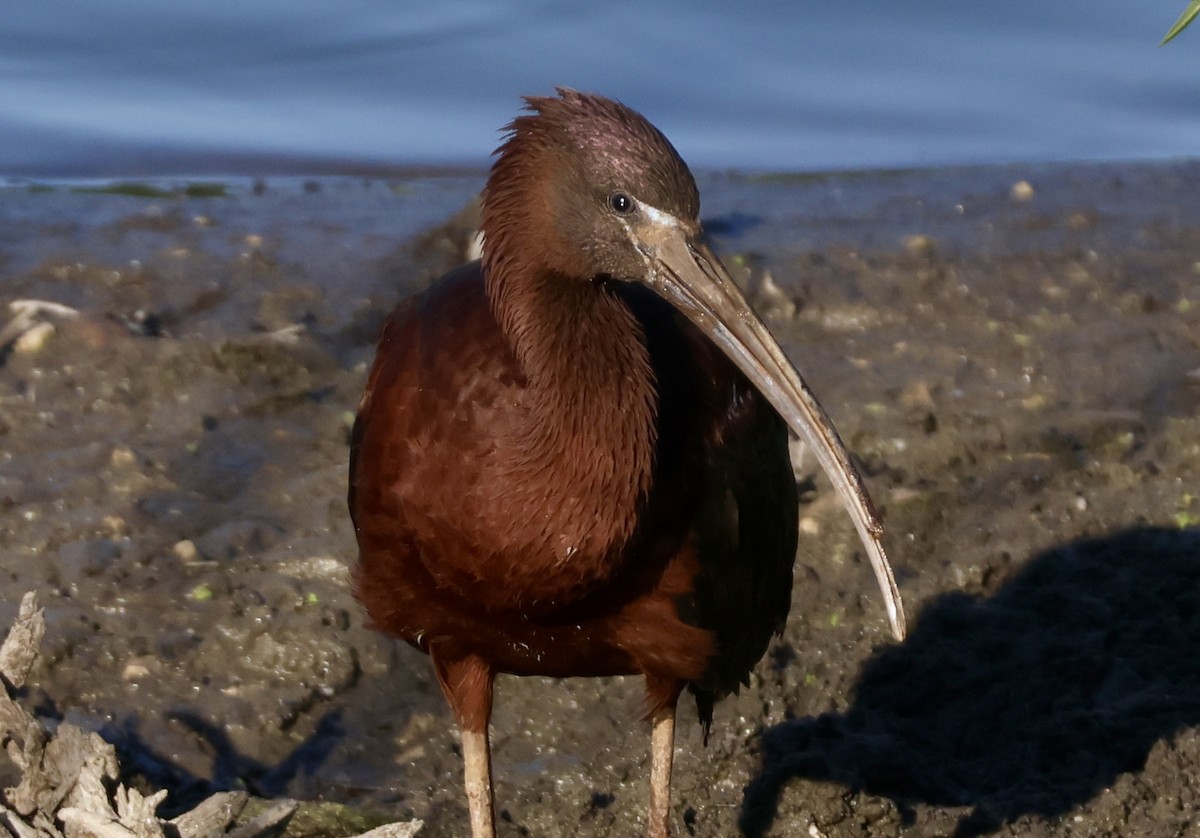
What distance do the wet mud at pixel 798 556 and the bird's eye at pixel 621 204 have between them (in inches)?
77.2

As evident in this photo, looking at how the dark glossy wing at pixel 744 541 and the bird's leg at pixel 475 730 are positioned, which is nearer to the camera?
the dark glossy wing at pixel 744 541

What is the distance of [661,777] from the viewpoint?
473 cm

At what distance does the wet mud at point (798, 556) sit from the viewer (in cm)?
502

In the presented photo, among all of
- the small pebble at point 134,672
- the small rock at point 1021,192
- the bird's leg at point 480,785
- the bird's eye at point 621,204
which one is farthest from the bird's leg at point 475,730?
the small rock at point 1021,192

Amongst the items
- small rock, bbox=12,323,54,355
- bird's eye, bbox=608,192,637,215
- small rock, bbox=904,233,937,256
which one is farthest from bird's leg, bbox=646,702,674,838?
small rock, bbox=904,233,937,256

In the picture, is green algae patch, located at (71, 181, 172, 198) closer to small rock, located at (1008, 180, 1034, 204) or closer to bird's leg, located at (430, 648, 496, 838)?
small rock, located at (1008, 180, 1034, 204)

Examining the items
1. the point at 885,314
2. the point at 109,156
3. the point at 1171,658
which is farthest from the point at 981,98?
the point at 1171,658

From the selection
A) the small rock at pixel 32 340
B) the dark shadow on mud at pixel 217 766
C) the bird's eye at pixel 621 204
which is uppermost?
the bird's eye at pixel 621 204

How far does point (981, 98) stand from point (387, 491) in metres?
8.61

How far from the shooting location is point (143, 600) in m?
5.43

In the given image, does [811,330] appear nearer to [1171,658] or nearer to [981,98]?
[1171,658]

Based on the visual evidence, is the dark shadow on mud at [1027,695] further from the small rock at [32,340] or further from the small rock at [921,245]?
the small rock at [32,340]

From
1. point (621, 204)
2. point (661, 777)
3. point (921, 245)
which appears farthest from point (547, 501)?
point (921, 245)

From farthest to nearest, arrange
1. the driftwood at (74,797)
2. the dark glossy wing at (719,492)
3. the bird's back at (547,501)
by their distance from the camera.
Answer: the dark glossy wing at (719,492) < the bird's back at (547,501) < the driftwood at (74,797)
